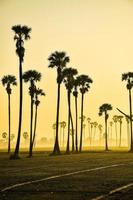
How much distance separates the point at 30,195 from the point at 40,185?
3502mm

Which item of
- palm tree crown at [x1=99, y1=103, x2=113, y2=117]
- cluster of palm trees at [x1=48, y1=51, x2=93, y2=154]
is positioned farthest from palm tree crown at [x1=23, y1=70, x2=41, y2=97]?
palm tree crown at [x1=99, y1=103, x2=113, y2=117]

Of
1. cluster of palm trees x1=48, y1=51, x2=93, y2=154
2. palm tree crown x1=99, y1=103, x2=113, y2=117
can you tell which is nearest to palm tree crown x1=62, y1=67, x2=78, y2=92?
cluster of palm trees x1=48, y1=51, x2=93, y2=154

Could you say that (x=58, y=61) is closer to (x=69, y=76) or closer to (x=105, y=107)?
(x=69, y=76)

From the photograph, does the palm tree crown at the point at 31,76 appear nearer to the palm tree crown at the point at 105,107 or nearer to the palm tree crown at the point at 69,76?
A: the palm tree crown at the point at 69,76

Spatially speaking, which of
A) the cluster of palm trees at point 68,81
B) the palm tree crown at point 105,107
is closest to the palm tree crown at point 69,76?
the cluster of palm trees at point 68,81

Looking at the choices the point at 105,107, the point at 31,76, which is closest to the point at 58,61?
the point at 31,76

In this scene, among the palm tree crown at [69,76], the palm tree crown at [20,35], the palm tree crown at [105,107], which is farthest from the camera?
the palm tree crown at [105,107]

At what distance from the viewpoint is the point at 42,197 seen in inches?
569

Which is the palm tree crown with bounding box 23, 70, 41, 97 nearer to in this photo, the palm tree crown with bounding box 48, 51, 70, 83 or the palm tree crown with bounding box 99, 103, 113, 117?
the palm tree crown with bounding box 48, 51, 70, 83

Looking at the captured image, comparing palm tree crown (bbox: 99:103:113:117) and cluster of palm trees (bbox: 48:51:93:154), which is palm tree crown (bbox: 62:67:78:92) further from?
palm tree crown (bbox: 99:103:113:117)

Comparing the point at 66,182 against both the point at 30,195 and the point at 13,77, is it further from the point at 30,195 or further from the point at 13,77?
the point at 13,77

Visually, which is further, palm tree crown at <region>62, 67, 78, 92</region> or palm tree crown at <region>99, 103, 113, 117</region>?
palm tree crown at <region>99, 103, 113, 117</region>

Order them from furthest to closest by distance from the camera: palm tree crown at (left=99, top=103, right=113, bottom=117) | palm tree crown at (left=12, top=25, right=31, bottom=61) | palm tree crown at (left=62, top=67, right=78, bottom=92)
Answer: palm tree crown at (left=99, top=103, right=113, bottom=117)
palm tree crown at (left=62, top=67, right=78, bottom=92)
palm tree crown at (left=12, top=25, right=31, bottom=61)

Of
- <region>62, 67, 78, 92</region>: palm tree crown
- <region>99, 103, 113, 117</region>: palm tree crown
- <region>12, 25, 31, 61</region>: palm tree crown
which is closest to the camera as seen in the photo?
<region>12, 25, 31, 61</region>: palm tree crown
